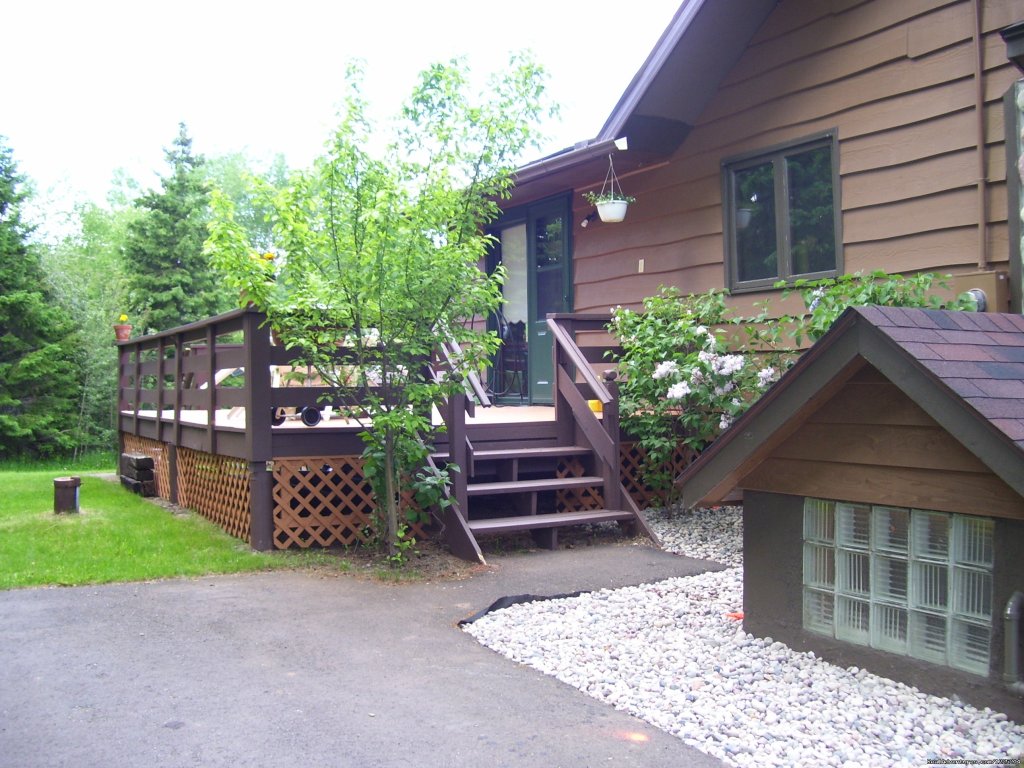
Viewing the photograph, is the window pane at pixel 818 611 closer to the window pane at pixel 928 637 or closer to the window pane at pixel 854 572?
the window pane at pixel 854 572

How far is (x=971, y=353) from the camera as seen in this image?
378 cm

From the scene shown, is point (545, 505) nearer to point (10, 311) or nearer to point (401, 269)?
point (401, 269)

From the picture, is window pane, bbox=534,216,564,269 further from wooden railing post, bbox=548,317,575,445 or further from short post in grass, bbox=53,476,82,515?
short post in grass, bbox=53,476,82,515

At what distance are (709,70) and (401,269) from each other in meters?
4.14

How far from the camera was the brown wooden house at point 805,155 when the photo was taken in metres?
6.60

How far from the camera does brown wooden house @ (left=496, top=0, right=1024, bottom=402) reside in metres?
6.60

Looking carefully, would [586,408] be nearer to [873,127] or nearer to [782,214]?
[782,214]

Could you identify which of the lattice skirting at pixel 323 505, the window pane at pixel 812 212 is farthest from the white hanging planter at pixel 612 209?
the lattice skirting at pixel 323 505

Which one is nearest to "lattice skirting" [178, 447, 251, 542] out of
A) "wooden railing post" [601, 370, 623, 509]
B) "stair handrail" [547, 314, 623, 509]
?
"stair handrail" [547, 314, 623, 509]

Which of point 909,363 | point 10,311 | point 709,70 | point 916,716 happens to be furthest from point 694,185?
point 10,311

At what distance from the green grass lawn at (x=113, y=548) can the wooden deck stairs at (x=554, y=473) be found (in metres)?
1.19

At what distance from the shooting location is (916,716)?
3.59 metres

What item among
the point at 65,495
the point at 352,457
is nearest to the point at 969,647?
the point at 352,457

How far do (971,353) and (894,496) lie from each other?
0.68 m
